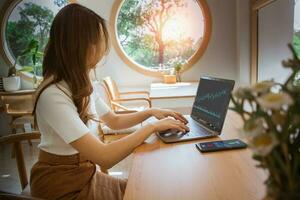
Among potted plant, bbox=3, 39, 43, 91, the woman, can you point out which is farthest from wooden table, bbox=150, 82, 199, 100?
the woman

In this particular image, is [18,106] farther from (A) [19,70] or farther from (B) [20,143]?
(B) [20,143]

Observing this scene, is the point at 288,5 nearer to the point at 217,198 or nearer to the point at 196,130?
the point at 196,130

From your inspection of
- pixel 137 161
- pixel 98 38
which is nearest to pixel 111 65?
pixel 98 38

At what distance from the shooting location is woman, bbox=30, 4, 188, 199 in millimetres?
1046

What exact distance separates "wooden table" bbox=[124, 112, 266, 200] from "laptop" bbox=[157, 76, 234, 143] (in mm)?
103

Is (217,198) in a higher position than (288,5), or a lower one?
lower

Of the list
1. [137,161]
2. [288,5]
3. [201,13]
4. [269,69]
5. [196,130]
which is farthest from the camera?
[201,13]

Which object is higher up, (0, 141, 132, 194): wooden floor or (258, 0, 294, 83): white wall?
(258, 0, 294, 83): white wall

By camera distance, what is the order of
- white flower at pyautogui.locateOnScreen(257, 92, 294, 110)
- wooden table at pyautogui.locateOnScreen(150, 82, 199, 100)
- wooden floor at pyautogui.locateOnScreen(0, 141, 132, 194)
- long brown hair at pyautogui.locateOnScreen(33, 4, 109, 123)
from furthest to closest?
1. wooden table at pyautogui.locateOnScreen(150, 82, 199, 100)
2. wooden floor at pyautogui.locateOnScreen(0, 141, 132, 194)
3. long brown hair at pyautogui.locateOnScreen(33, 4, 109, 123)
4. white flower at pyautogui.locateOnScreen(257, 92, 294, 110)

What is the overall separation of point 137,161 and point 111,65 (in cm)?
285

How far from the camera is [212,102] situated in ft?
4.24

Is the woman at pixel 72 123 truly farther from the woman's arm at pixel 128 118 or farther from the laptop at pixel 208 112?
the woman's arm at pixel 128 118

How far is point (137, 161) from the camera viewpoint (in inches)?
40.7

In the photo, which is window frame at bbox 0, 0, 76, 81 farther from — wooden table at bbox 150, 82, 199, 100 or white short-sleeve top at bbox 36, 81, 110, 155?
white short-sleeve top at bbox 36, 81, 110, 155
